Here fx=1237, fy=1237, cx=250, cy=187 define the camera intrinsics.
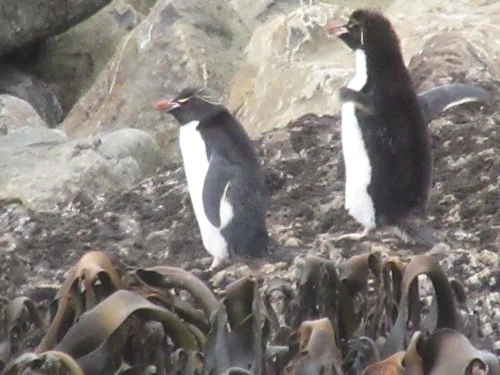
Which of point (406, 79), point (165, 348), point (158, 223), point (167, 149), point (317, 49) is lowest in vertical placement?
point (167, 149)

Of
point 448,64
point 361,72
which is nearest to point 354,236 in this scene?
point 361,72

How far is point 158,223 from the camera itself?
15.9ft

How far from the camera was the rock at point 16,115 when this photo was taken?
9469 millimetres

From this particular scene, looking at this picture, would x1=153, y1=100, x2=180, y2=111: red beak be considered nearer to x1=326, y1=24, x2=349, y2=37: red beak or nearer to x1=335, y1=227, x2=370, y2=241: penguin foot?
x1=326, y1=24, x2=349, y2=37: red beak

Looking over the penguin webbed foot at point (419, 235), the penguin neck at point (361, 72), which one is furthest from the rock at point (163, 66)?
the penguin webbed foot at point (419, 235)

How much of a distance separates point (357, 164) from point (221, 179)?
1.71ft

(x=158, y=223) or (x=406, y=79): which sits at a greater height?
(x=406, y=79)

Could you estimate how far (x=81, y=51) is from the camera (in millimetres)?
12719

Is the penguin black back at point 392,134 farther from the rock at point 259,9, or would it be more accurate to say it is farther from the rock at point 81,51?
the rock at point 81,51

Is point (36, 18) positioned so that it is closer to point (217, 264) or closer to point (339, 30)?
point (339, 30)

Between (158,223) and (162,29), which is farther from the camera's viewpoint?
(162,29)

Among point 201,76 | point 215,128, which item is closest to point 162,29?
point 201,76

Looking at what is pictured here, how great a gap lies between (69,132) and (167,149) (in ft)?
3.86

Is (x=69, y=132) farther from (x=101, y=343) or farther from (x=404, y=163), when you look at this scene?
(x=101, y=343)
